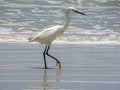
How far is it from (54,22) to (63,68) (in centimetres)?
1172

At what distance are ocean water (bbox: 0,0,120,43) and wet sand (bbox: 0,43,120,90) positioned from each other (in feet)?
6.57

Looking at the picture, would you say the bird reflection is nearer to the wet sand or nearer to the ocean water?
the wet sand

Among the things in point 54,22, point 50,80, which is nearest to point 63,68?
point 50,80

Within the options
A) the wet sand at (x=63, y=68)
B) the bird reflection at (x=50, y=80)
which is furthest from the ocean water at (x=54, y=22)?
the bird reflection at (x=50, y=80)

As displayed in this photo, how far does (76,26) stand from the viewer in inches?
926

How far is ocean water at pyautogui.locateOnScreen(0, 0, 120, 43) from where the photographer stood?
2005 centimetres

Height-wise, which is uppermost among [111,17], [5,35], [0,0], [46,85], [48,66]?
[46,85]

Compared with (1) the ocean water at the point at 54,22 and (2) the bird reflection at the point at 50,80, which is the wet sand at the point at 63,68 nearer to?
(2) the bird reflection at the point at 50,80

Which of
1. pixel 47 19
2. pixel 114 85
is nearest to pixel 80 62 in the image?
pixel 114 85

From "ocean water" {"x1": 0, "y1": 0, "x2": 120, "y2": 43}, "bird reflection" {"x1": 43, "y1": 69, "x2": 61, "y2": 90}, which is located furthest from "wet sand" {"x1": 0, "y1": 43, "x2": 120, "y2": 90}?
"ocean water" {"x1": 0, "y1": 0, "x2": 120, "y2": 43}

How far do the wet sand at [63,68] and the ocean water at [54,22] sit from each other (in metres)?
2.00

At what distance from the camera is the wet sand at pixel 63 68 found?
37.7 feet

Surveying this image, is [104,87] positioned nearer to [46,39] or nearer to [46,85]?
[46,85]

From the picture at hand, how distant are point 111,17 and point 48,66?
14418 millimetres
